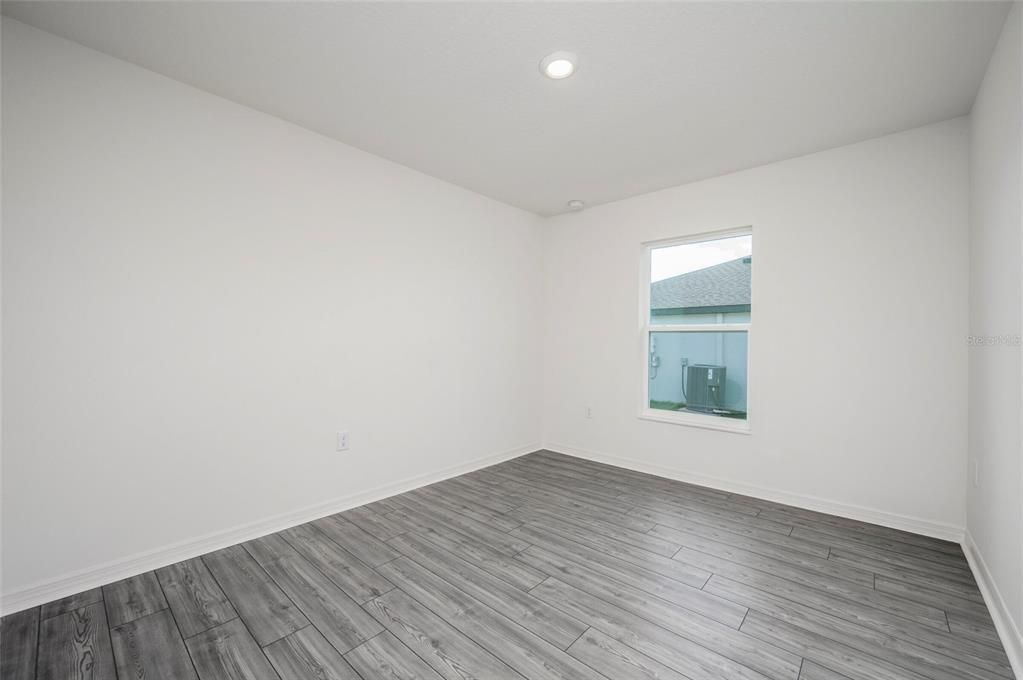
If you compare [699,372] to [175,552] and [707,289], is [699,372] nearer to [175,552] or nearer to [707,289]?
[707,289]

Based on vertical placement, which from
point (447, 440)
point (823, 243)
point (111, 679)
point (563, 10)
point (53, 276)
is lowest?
point (111, 679)

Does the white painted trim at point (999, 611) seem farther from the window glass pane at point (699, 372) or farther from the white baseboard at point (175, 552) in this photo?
the white baseboard at point (175, 552)

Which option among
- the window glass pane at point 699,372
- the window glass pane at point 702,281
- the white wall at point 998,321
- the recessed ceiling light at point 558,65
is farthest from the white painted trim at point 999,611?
the recessed ceiling light at point 558,65

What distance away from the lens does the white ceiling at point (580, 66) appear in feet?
5.85

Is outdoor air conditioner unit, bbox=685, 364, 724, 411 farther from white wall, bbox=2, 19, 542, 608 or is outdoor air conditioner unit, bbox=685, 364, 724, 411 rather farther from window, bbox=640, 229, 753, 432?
white wall, bbox=2, 19, 542, 608

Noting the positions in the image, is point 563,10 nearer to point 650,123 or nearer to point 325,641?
point 650,123

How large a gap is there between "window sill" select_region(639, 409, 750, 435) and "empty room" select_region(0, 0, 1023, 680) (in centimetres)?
3

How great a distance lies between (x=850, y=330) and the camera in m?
2.88

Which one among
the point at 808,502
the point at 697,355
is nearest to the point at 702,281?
the point at 697,355

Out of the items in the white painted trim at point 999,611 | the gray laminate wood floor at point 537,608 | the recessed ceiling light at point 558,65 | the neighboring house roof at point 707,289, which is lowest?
the gray laminate wood floor at point 537,608

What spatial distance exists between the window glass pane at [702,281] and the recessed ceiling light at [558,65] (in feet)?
6.72

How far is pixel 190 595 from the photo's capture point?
6.43 feet

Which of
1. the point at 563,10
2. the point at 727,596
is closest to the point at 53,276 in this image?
the point at 563,10

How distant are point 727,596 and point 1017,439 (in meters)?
1.27
